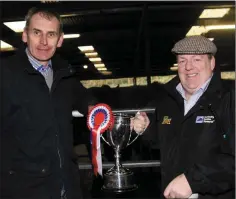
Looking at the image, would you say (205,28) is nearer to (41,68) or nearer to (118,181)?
(118,181)

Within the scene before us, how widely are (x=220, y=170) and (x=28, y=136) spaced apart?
28.8 inches

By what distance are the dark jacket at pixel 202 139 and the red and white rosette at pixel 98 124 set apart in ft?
0.77

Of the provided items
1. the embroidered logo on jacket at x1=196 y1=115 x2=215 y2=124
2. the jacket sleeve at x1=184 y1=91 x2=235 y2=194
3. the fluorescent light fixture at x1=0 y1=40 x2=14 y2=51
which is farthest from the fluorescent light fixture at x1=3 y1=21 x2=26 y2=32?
the jacket sleeve at x1=184 y1=91 x2=235 y2=194

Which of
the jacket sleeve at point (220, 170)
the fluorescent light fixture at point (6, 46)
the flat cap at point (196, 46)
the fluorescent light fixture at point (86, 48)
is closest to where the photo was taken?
the jacket sleeve at point (220, 170)

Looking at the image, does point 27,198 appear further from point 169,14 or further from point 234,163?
point 169,14

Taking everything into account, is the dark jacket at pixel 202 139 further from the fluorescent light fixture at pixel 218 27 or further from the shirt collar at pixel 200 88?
the fluorescent light fixture at pixel 218 27

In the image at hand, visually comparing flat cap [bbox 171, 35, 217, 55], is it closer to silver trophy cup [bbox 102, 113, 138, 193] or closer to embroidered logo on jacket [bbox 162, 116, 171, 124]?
embroidered logo on jacket [bbox 162, 116, 171, 124]

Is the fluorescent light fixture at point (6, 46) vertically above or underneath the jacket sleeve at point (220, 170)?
above

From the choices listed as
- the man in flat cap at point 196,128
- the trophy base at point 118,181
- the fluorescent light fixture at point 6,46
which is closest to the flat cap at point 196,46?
the man in flat cap at point 196,128

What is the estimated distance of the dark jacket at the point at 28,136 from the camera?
4.54 feet

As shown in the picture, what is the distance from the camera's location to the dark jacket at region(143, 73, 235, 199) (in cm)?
122

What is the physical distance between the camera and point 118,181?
1.67 metres

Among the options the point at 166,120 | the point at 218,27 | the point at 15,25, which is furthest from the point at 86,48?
the point at 166,120

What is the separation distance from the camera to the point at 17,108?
4.59 feet
